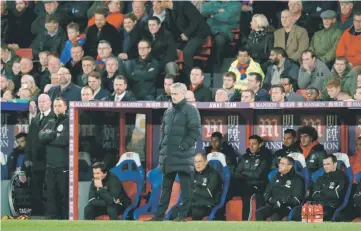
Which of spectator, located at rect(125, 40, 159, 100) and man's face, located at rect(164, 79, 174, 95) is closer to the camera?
man's face, located at rect(164, 79, 174, 95)

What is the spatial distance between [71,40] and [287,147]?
237 inches

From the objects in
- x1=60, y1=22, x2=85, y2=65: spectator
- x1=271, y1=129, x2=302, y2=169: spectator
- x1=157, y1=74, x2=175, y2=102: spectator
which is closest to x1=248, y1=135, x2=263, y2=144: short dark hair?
x1=271, y1=129, x2=302, y2=169: spectator

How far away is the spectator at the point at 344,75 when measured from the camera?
21516mm

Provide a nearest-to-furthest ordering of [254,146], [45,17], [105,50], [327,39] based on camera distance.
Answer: [254,146]
[327,39]
[105,50]
[45,17]

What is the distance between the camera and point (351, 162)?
21109mm

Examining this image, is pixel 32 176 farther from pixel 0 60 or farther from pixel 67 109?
pixel 0 60

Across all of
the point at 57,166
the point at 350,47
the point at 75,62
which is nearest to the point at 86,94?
the point at 57,166

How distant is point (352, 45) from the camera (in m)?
22.6

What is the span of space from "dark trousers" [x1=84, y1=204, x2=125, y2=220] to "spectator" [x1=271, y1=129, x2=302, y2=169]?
2.53 metres

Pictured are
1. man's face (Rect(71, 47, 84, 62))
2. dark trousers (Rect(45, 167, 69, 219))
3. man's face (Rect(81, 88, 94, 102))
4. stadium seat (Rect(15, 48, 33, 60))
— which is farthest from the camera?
stadium seat (Rect(15, 48, 33, 60))

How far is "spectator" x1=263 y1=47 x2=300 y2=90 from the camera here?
73.8ft

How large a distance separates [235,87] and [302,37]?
5.28 feet

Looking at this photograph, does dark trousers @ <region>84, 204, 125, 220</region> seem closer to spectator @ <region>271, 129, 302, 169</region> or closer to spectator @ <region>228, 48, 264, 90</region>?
spectator @ <region>271, 129, 302, 169</region>

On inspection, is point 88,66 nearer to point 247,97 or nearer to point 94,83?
point 94,83
